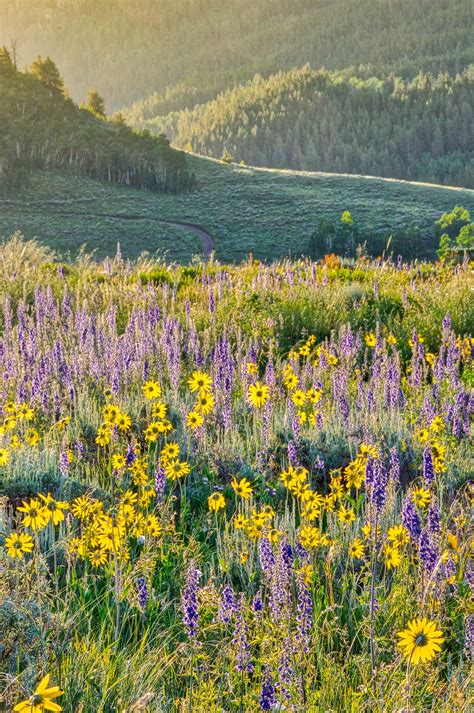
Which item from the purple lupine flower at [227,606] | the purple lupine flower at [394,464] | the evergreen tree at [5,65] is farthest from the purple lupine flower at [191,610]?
the evergreen tree at [5,65]

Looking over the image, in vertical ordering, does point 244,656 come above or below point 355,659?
above

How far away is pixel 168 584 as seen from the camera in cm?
343

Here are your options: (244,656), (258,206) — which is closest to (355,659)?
(244,656)

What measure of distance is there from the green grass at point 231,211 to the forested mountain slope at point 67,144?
6.82 feet

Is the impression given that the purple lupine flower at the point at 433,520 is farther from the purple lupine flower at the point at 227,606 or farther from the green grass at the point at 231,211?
the green grass at the point at 231,211

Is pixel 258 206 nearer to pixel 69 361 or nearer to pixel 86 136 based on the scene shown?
pixel 86 136

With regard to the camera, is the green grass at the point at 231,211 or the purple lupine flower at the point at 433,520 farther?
the green grass at the point at 231,211

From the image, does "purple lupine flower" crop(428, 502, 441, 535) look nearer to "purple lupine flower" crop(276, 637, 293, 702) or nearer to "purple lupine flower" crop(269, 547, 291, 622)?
"purple lupine flower" crop(269, 547, 291, 622)

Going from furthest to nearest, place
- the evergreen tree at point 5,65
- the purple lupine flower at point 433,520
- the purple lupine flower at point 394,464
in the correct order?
the evergreen tree at point 5,65, the purple lupine flower at point 394,464, the purple lupine flower at point 433,520

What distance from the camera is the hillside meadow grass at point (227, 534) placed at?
2365 millimetres

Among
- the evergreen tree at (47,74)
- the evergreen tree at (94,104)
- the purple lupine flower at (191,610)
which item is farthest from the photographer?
the evergreen tree at (94,104)

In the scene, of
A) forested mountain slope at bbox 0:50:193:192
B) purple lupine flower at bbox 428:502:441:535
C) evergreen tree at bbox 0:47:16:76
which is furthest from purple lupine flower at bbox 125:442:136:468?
evergreen tree at bbox 0:47:16:76

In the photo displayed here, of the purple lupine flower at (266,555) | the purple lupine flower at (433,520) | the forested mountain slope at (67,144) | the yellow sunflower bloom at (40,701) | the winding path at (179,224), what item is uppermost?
the forested mountain slope at (67,144)

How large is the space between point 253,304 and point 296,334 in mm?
830
